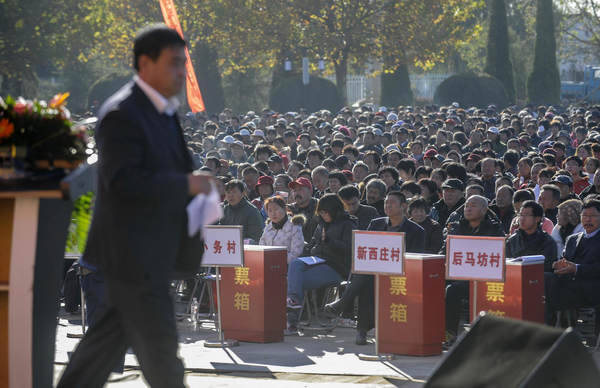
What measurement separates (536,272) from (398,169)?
635 cm

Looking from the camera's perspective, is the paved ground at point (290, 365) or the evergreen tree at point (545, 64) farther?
the evergreen tree at point (545, 64)

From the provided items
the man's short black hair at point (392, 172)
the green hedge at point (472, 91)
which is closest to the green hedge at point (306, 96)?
the green hedge at point (472, 91)

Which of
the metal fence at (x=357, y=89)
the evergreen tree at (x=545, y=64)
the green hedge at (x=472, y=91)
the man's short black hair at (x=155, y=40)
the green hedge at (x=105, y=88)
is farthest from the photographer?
the metal fence at (x=357, y=89)

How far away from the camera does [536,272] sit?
9867 millimetres

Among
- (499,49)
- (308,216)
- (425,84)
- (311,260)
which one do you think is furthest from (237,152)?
(425,84)

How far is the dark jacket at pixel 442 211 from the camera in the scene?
1344cm

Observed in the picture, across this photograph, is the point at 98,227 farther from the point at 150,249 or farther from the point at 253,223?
the point at 253,223

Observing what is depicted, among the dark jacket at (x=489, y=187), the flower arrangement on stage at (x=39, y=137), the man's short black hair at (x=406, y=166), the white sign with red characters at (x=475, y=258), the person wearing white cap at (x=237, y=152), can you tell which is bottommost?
the white sign with red characters at (x=475, y=258)

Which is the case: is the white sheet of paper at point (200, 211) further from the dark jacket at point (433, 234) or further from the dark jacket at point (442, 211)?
the dark jacket at point (442, 211)

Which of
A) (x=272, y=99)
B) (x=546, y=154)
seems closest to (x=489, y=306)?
(x=546, y=154)

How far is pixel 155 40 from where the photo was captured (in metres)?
5.00

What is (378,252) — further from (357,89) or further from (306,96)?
(357,89)

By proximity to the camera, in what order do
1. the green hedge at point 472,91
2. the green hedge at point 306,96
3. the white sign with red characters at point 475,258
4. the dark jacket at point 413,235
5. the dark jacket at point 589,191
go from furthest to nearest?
the green hedge at point 472,91, the green hedge at point 306,96, the dark jacket at point 589,191, the dark jacket at point 413,235, the white sign with red characters at point 475,258

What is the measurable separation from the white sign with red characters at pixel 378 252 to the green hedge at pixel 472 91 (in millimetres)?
39211
